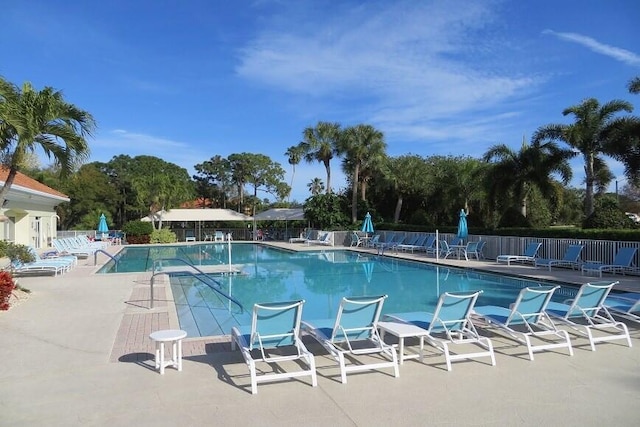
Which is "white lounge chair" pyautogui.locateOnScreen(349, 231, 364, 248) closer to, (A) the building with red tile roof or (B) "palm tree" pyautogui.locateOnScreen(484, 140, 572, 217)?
(B) "palm tree" pyautogui.locateOnScreen(484, 140, 572, 217)

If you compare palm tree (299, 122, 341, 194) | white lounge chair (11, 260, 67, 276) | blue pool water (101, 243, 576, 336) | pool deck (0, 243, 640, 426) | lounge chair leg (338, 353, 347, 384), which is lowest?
blue pool water (101, 243, 576, 336)

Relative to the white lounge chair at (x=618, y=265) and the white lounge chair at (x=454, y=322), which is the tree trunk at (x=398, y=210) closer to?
the white lounge chair at (x=618, y=265)

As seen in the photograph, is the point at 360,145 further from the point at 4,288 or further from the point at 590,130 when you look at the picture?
the point at 4,288

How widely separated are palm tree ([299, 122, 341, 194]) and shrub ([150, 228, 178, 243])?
35.3 ft

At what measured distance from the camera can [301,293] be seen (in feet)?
41.0

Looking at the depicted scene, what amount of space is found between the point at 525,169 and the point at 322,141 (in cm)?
1529

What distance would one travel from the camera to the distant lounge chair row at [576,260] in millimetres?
13180

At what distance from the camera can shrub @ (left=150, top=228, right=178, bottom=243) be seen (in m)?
31.9

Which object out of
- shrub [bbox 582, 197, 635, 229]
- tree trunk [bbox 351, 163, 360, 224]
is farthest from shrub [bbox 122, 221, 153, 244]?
shrub [bbox 582, 197, 635, 229]

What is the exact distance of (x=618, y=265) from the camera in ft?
43.1

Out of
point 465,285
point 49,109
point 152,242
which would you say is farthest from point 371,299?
→ point 152,242

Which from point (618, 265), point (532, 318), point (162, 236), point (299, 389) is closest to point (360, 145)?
point (162, 236)

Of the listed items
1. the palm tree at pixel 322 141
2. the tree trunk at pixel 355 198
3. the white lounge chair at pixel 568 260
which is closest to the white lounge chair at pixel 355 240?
the tree trunk at pixel 355 198

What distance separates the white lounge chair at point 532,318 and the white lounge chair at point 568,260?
9.50 metres
